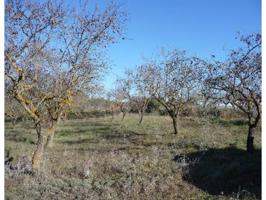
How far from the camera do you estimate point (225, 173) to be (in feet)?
50.1

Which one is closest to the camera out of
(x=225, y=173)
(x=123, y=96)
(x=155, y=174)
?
(x=155, y=174)

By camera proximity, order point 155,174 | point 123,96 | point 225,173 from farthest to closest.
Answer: point 123,96 < point 225,173 < point 155,174

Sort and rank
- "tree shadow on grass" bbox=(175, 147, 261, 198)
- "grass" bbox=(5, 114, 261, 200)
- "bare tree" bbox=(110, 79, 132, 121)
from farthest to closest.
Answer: "bare tree" bbox=(110, 79, 132, 121) → "tree shadow on grass" bbox=(175, 147, 261, 198) → "grass" bbox=(5, 114, 261, 200)

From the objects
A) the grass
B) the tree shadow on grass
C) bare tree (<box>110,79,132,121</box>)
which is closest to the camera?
the grass

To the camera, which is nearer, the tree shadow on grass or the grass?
the grass

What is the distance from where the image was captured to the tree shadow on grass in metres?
13.0

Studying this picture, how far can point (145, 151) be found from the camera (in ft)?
73.7

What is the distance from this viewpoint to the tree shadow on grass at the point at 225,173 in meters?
13.0

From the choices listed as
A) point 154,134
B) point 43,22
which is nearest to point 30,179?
point 43,22

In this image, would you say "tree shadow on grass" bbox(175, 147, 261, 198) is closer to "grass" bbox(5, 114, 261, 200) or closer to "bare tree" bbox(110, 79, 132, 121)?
"grass" bbox(5, 114, 261, 200)

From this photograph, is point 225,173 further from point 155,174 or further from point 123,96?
point 123,96

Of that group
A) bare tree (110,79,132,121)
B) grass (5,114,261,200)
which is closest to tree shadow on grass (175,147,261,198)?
grass (5,114,261,200)

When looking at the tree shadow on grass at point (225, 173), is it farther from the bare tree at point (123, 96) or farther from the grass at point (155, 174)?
the bare tree at point (123, 96)

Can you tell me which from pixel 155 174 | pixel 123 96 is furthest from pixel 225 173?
pixel 123 96
